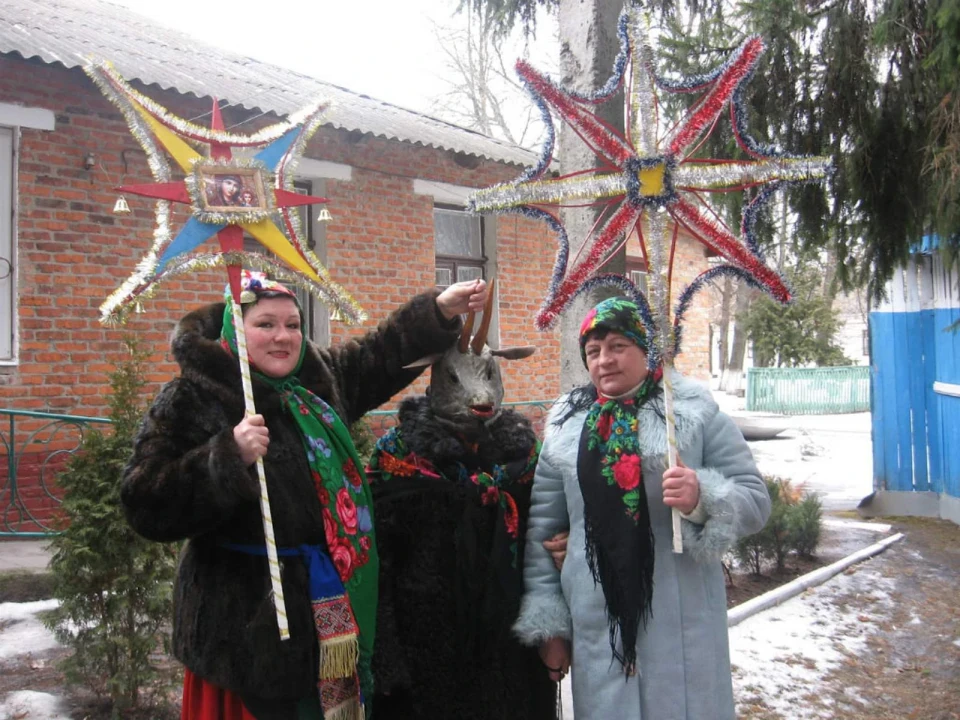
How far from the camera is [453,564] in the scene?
7.85 ft

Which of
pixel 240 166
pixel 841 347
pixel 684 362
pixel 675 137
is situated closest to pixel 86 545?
pixel 240 166

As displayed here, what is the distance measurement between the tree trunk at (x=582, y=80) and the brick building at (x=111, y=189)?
1946mm

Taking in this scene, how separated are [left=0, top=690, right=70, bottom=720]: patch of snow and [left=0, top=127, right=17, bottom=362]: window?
3124 millimetres

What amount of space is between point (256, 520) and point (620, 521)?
980 mm

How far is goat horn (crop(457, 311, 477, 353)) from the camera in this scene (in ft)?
8.76

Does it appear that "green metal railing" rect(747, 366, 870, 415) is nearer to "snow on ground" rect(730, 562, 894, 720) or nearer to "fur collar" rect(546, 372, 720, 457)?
"snow on ground" rect(730, 562, 894, 720)

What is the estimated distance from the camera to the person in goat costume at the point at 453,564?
236 centimetres

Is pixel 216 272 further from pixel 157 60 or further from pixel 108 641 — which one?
pixel 108 641

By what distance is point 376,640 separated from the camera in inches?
91.0

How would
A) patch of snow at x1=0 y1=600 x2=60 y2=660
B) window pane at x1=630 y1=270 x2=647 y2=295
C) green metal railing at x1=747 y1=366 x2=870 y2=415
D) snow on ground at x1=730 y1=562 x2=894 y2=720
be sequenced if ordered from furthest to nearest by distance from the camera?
green metal railing at x1=747 y1=366 x2=870 y2=415 < patch of snow at x1=0 y1=600 x2=60 y2=660 < snow on ground at x1=730 y1=562 x2=894 y2=720 < window pane at x1=630 y1=270 x2=647 y2=295

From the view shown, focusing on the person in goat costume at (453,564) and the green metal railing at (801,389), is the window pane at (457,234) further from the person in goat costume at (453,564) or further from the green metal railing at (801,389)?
the green metal railing at (801,389)

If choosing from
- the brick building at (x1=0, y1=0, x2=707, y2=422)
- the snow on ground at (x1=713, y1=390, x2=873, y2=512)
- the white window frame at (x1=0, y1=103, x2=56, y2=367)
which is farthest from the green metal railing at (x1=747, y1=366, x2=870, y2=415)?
the white window frame at (x1=0, y1=103, x2=56, y2=367)

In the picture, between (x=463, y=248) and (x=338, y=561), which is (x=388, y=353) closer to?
(x=338, y=561)

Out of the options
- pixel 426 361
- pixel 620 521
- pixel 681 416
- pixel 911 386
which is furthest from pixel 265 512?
pixel 911 386
